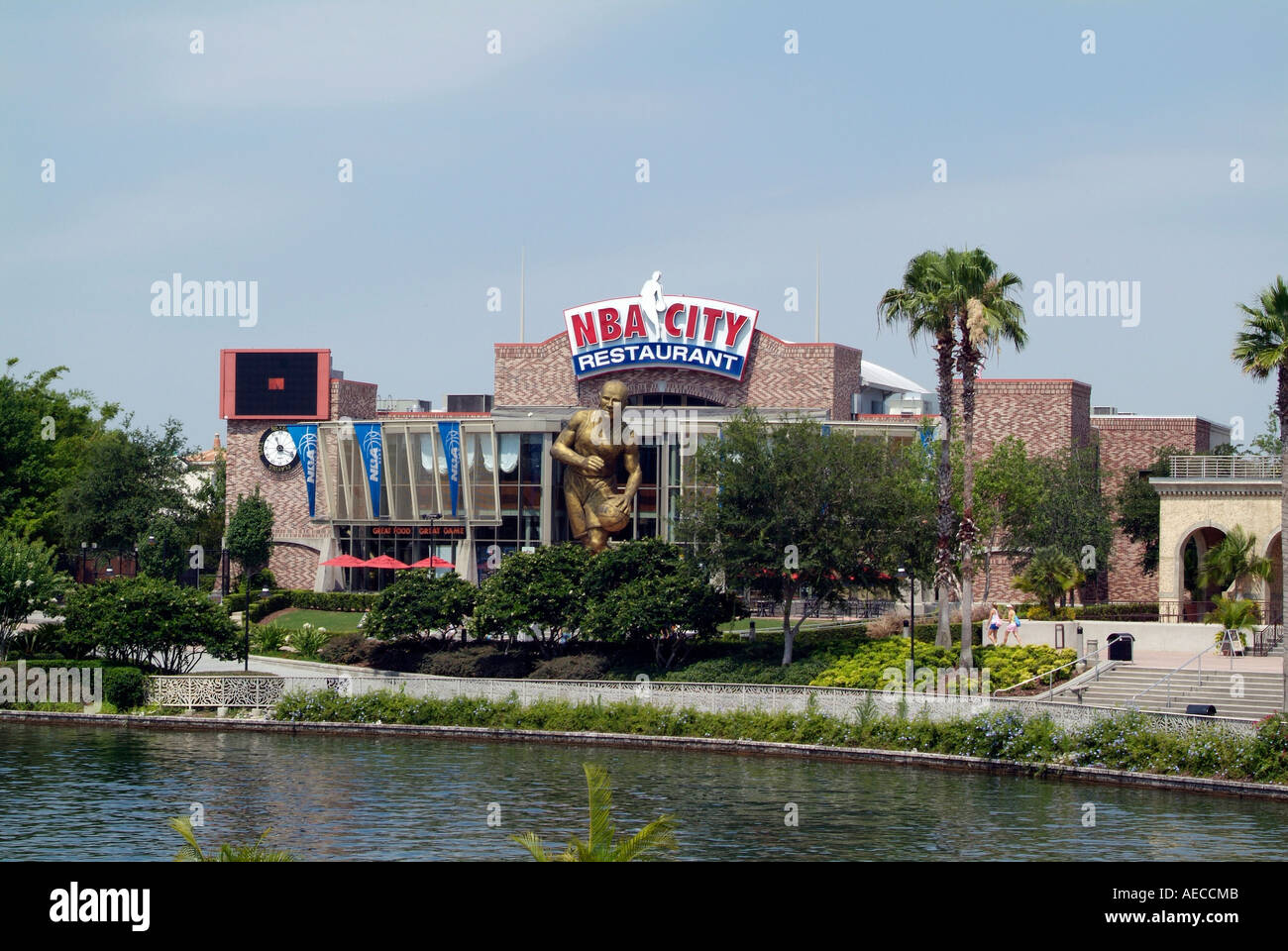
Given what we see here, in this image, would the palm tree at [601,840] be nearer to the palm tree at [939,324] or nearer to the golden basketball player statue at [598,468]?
the palm tree at [939,324]

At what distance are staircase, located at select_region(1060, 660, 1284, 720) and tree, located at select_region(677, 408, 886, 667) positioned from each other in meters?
8.37

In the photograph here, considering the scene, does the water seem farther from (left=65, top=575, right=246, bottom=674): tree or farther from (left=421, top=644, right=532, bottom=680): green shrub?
(left=421, top=644, right=532, bottom=680): green shrub

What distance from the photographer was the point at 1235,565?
51000 mm

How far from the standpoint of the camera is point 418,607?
50.2m

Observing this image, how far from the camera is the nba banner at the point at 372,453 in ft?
243

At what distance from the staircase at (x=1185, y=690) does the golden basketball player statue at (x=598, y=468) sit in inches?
1127

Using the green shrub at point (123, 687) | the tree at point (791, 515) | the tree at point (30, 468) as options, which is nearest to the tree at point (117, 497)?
the tree at point (30, 468)

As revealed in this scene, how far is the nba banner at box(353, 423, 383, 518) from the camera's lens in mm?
74188

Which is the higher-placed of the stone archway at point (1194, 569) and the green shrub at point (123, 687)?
the stone archway at point (1194, 569)

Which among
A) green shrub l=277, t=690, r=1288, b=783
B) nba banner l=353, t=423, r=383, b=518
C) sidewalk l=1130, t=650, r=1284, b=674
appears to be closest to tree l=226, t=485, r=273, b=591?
nba banner l=353, t=423, r=383, b=518

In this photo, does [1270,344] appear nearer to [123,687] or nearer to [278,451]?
[123,687]
